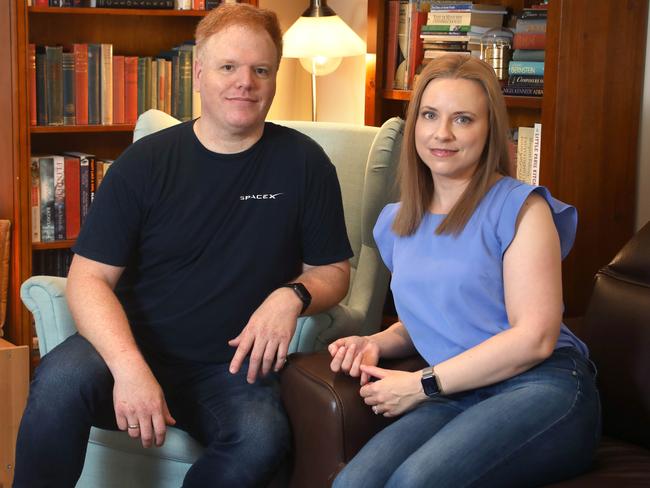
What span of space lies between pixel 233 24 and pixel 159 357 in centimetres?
71

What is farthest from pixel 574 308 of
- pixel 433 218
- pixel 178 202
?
pixel 178 202

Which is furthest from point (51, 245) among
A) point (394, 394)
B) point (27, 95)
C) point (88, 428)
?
point (394, 394)

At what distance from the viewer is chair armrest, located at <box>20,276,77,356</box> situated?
7.40 feet

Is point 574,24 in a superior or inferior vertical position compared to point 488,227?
superior

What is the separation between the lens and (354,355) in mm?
1937

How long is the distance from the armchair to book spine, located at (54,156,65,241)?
5.38 feet

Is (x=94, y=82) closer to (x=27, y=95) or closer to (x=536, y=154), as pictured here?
(x=27, y=95)

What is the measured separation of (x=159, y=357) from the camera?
7.20 feet

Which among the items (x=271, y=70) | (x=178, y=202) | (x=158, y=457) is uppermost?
(x=271, y=70)

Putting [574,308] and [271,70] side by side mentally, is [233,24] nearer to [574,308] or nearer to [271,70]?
[271,70]

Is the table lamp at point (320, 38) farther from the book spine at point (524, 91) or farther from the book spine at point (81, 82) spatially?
the book spine at point (524, 91)

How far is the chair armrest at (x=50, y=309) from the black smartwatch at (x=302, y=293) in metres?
0.49

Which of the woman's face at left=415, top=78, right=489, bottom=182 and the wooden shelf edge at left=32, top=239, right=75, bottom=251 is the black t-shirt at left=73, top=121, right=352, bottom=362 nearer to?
the woman's face at left=415, top=78, right=489, bottom=182

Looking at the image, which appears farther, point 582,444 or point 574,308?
point 574,308
